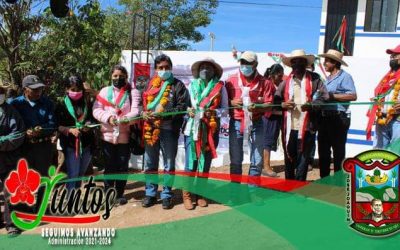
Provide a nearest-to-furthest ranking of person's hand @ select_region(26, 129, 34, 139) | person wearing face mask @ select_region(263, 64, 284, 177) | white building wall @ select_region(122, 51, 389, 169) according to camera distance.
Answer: person's hand @ select_region(26, 129, 34, 139), person wearing face mask @ select_region(263, 64, 284, 177), white building wall @ select_region(122, 51, 389, 169)

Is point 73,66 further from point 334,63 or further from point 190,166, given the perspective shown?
point 334,63

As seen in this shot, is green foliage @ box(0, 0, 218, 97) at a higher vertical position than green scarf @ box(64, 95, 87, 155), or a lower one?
higher

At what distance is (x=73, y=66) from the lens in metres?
7.98

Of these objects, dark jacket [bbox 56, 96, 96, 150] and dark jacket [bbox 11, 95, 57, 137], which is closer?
dark jacket [bbox 11, 95, 57, 137]

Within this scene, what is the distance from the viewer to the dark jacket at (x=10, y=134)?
14.7ft

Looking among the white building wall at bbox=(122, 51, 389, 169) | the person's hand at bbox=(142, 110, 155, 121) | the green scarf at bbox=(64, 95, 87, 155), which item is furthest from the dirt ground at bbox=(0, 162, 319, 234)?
the white building wall at bbox=(122, 51, 389, 169)

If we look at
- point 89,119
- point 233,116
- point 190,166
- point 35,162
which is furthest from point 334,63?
point 35,162

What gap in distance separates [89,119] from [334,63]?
293cm

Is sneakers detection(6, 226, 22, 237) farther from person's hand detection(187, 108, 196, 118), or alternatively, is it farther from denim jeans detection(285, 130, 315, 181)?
denim jeans detection(285, 130, 315, 181)

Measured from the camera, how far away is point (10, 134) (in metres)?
4.53

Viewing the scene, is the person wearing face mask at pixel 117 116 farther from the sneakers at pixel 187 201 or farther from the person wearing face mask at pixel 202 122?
the sneakers at pixel 187 201

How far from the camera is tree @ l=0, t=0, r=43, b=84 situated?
714 centimetres

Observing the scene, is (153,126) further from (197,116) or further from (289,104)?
(289,104)

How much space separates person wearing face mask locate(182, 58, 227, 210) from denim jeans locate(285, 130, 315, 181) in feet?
2.77
